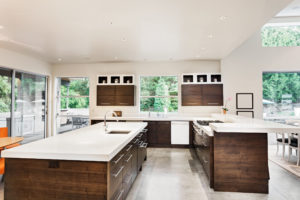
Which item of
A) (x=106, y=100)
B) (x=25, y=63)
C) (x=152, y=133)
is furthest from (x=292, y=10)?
(x=25, y=63)

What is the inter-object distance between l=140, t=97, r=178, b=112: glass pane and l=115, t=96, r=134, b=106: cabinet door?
0.58 m

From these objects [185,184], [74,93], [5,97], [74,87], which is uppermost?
[74,87]

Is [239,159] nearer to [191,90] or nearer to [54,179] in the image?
[54,179]

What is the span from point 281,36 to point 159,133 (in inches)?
204

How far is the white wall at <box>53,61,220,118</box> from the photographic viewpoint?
5.84 m

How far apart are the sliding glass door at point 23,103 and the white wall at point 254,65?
643 cm

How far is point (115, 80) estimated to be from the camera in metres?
5.94

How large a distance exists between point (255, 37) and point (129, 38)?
14.3ft

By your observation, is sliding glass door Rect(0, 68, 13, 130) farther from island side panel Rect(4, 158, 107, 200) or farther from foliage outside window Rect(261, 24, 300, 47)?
foliage outside window Rect(261, 24, 300, 47)

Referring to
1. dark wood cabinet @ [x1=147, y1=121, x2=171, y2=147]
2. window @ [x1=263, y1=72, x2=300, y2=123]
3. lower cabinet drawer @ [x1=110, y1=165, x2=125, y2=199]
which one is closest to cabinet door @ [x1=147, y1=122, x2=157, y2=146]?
dark wood cabinet @ [x1=147, y1=121, x2=171, y2=147]

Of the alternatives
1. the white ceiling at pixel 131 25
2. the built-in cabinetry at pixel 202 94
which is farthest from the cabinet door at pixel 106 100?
the built-in cabinetry at pixel 202 94

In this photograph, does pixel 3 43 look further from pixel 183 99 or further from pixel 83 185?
pixel 183 99

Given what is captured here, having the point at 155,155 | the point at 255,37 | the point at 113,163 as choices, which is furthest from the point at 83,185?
the point at 255,37

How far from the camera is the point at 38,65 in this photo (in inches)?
225
